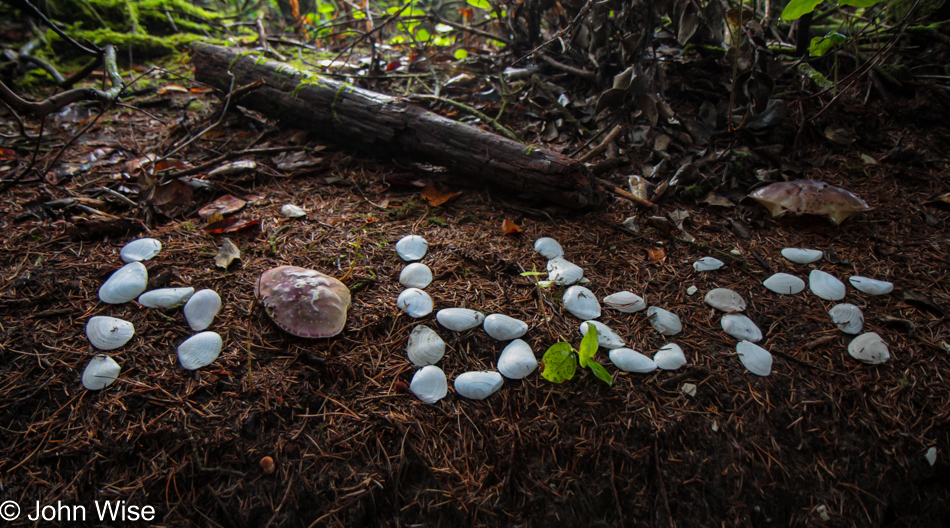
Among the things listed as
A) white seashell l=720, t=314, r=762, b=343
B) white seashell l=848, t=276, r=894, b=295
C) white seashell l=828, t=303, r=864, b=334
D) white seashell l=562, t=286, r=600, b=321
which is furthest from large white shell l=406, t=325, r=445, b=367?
white seashell l=848, t=276, r=894, b=295

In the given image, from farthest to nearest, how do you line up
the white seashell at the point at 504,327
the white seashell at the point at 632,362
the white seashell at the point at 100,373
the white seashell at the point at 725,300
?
the white seashell at the point at 725,300 < the white seashell at the point at 504,327 < the white seashell at the point at 632,362 < the white seashell at the point at 100,373

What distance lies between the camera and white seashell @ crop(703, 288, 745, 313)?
1726 millimetres

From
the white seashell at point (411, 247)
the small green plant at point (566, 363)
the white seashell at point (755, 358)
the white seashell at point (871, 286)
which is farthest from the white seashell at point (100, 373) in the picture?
the white seashell at point (871, 286)

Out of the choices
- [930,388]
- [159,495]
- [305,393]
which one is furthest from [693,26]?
[159,495]

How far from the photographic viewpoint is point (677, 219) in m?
2.13

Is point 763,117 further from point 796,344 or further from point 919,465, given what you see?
point 919,465

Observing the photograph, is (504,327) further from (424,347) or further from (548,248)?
(548,248)

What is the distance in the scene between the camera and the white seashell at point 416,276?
1.80 m

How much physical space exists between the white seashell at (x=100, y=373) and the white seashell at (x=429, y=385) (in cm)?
101

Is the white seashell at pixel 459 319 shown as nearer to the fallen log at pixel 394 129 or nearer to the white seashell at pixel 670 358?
the white seashell at pixel 670 358

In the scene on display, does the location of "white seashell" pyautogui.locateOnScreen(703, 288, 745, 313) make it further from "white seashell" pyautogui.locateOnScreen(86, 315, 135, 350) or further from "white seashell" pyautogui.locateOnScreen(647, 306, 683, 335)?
"white seashell" pyautogui.locateOnScreen(86, 315, 135, 350)

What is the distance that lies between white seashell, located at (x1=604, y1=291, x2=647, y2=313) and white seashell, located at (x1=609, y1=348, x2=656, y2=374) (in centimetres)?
24

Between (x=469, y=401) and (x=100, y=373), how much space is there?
1.25 meters

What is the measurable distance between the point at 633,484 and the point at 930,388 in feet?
3.60
